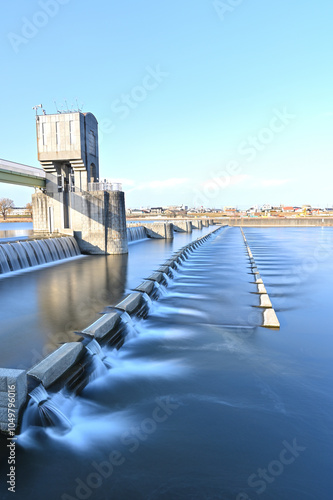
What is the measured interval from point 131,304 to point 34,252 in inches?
423

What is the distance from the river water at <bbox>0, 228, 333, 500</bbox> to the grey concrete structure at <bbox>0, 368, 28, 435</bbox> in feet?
0.97

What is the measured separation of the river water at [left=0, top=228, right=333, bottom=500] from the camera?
4137mm

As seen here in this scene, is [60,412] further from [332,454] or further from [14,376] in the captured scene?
[332,454]

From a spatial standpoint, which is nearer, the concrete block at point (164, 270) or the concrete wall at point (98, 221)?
the concrete block at point (164, 270)

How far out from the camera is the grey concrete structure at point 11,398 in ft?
14.8

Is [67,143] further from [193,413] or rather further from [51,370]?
[193,413]

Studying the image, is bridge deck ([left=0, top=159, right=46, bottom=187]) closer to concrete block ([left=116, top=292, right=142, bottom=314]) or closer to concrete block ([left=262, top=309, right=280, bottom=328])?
concrete block ([left=116, top=292, right=142, bottom=314])

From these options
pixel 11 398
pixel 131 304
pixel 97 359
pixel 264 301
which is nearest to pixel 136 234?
pixel 264 301

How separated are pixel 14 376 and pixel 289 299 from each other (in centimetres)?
1079

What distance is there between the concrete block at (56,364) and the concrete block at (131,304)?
3.14m

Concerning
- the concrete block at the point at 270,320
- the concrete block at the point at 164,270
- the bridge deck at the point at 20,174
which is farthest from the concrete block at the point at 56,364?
the bridge deck at the point at 20,174

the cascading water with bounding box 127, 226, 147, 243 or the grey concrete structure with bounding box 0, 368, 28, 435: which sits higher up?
the cascading water with bounding box 127, 226, 147, 243

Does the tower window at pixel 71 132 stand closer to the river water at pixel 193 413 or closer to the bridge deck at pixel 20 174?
the bridge deck at pixel 20 174

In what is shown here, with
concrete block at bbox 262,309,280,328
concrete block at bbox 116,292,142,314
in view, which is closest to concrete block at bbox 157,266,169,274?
concrete block at bbox 116,292,142,314
